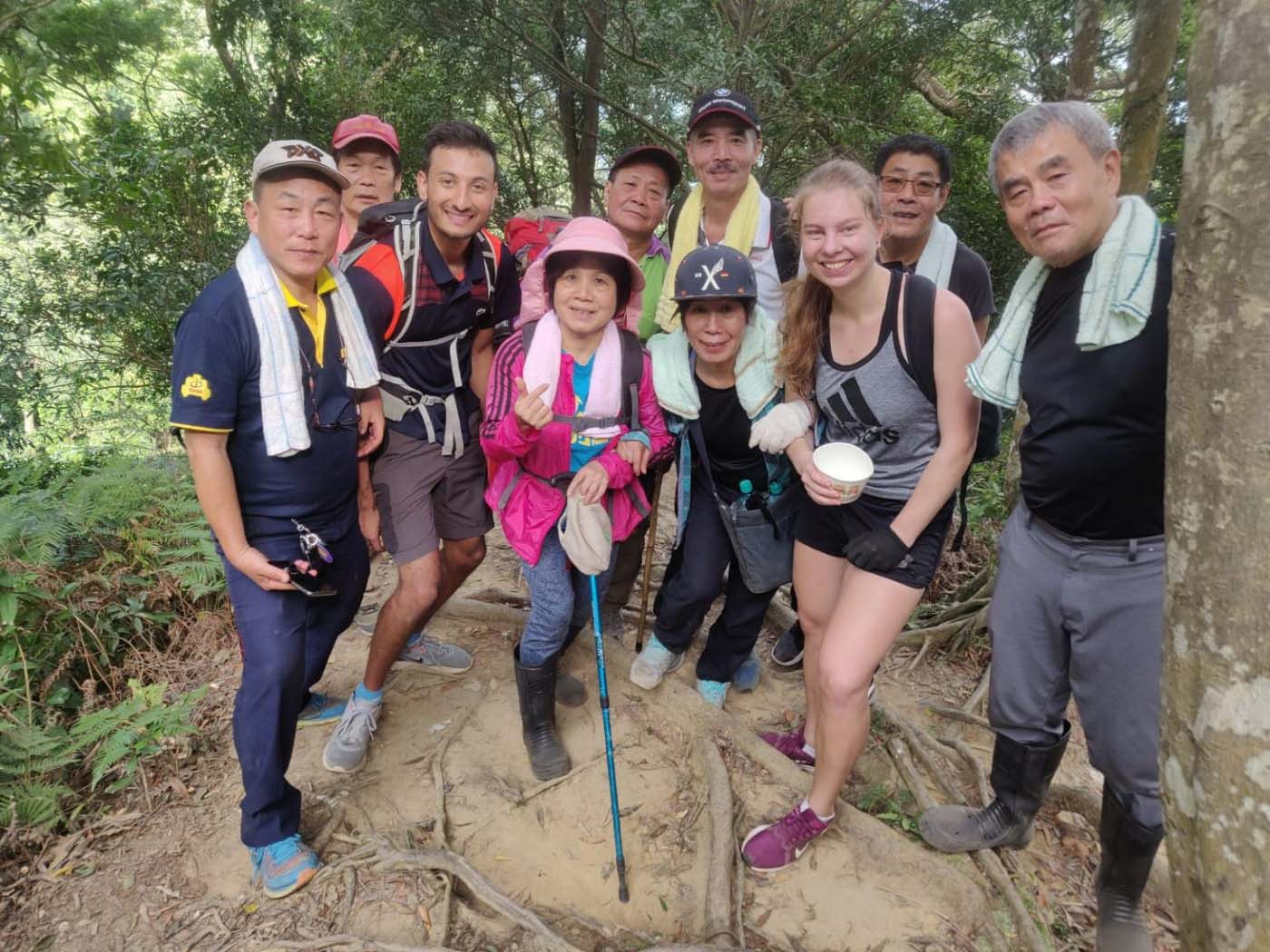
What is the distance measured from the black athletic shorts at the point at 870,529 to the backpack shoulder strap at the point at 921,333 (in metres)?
0.49

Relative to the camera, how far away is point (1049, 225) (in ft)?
7.29

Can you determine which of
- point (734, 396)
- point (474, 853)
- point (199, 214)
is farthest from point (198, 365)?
point (199, 214)

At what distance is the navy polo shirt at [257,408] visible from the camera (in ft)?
7.90

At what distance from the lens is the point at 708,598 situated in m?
3.80

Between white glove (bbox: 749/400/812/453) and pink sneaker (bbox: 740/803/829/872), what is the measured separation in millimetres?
1586

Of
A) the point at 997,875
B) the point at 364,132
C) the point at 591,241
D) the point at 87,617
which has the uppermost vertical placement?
the point at 364,132

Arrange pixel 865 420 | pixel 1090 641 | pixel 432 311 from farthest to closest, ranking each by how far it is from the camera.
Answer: pixel 432 311, pixel 865 420, pixel 1090 641

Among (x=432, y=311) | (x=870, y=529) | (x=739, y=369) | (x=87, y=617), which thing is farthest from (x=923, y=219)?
(x=87, y=617)

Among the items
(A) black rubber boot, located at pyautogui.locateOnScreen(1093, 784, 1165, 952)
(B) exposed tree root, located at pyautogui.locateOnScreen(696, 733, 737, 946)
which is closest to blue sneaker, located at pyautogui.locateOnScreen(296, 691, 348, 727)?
(B) exposed tree root, located at pyautogui.locateOnScreen(696, 733, 737, 946)

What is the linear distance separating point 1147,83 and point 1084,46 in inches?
44.5

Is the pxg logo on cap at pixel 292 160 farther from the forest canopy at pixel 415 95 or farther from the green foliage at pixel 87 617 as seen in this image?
the forest canopy at pixel 415 95

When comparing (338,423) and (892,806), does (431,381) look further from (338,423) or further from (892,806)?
(892,806)

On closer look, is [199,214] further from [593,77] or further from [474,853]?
[474,853]

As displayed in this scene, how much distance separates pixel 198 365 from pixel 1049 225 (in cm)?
286
